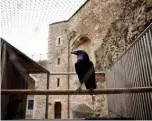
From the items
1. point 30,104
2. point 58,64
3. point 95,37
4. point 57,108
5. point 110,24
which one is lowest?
point 57,108

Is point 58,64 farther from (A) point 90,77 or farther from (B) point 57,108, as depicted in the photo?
(A) point 90,77

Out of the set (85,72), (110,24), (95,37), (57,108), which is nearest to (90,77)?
(85,72)

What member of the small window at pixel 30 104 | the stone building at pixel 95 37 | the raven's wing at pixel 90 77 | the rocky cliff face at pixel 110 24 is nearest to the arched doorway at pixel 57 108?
the stone building at pixel 95 37

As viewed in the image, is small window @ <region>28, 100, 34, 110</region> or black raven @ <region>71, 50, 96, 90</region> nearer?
black raven @ <region>71, 50, 96, 90</region>

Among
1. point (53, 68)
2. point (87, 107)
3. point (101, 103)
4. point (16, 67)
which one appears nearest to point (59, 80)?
point (53, 68)

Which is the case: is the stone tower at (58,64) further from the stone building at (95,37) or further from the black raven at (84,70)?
the black raven at (84,70)

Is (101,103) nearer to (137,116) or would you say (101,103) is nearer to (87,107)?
(87,107)

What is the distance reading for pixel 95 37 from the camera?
45.5 feet

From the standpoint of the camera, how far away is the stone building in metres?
8.65

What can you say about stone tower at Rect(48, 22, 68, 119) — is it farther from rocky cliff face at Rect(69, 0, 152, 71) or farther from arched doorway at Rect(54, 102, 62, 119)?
rocky cliff face at Rect(69, 0, 152, 71)

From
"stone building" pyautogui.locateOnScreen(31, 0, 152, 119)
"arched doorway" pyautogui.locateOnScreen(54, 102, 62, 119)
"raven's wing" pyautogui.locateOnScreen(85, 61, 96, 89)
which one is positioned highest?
"stone building" pyautogui.locateOnScreen(31, 0, 152, 119)

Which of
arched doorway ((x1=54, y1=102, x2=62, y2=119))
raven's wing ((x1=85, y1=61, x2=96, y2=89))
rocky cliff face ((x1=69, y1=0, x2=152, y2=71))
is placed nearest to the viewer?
raven's wing ((x1=85, y1=61, x2=96, y2=89))

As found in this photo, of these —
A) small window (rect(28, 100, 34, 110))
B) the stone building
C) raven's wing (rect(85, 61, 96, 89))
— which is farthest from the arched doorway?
raven's wing (rect(85, 61, 96, 89))

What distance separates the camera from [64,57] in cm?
1795
